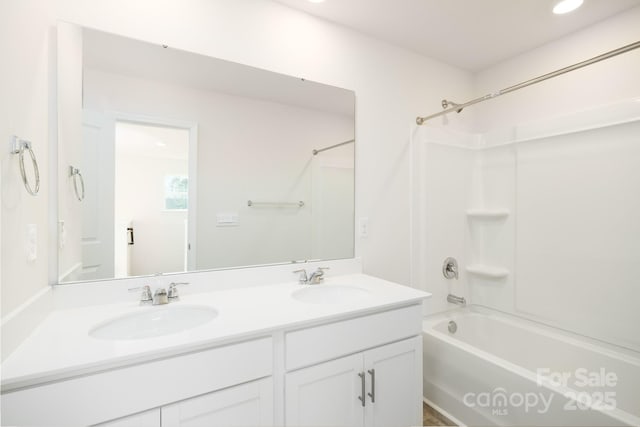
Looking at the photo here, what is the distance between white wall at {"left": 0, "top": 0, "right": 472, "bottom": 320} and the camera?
989mm

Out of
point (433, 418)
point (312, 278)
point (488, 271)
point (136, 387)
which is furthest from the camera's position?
point (488, 271)

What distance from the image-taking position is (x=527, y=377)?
1.47m

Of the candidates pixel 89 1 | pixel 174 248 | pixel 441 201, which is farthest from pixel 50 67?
pixel 441 201

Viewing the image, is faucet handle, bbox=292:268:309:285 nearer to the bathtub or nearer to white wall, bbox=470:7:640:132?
the bathtub

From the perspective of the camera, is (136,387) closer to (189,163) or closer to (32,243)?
(32,243)

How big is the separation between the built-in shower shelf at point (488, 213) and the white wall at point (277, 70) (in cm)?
67

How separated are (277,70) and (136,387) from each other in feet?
5.17

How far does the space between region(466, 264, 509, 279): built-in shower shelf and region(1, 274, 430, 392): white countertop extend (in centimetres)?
115

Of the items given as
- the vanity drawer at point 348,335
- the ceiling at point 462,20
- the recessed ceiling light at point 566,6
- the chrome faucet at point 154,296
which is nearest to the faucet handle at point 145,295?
the chrome faucet at point 154,296

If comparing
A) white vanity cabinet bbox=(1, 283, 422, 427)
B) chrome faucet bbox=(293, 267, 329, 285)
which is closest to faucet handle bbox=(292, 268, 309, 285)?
chrome faucet bbox=(293, 267, 329, 285)

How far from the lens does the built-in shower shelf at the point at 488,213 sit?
234cm

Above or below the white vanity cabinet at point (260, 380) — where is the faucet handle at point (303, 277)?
above

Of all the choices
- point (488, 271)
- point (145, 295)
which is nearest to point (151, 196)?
point (145, 295)

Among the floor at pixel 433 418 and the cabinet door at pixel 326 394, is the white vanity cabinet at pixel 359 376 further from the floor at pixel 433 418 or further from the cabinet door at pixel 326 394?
the floor at pixel 433 418
